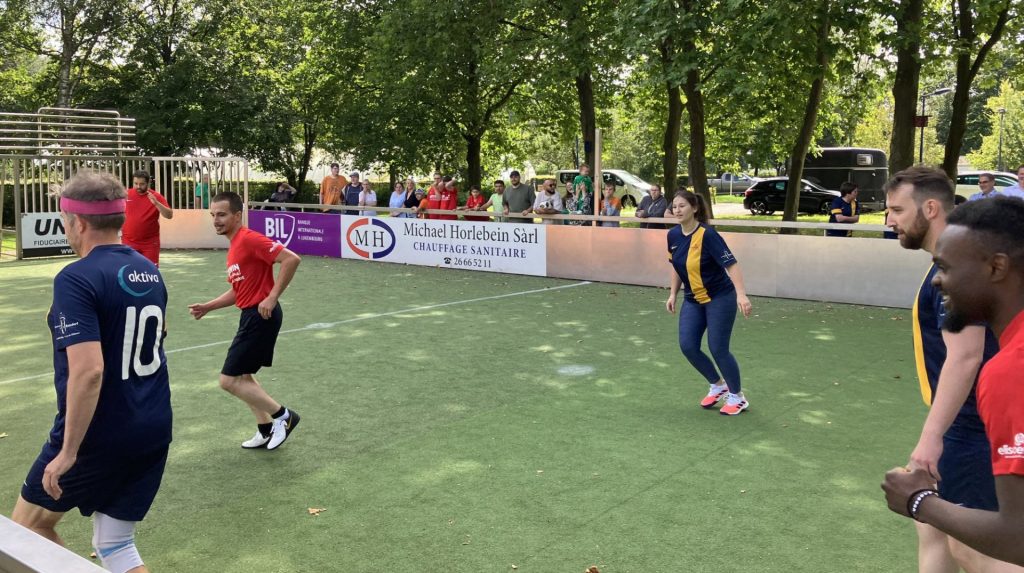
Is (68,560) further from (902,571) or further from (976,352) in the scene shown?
(902,571)

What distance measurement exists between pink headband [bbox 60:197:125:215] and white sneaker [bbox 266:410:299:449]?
3.42 m

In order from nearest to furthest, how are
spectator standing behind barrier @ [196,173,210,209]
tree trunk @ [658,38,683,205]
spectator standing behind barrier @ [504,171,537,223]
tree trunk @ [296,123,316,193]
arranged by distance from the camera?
1. spectator standing behind barrier @ [504,171,537,223]
2. spectator standing behind barrier @ [196,173,210,209]
3. tree trunk @ [658,38,683,205]
4. tree trunk @ [296,123,316,193]

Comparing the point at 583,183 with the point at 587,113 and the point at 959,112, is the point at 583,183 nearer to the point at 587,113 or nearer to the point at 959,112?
the point at 587,113

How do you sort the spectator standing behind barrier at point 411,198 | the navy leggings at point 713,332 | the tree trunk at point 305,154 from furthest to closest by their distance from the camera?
1. the tree trunk at point 305,154
2. the spectator standing behind barrier at point 411,198
3. the navy leggings at point 713,332

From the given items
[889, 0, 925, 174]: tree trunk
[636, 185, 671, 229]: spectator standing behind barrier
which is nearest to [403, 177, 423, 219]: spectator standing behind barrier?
[636, 185, 671, 229]: spectator standing behind barrier

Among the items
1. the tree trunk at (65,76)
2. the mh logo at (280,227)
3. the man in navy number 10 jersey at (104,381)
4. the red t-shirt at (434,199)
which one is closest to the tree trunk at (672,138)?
the red t-shirt at (434,199)

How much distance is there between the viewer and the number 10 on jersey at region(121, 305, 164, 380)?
3.50 m

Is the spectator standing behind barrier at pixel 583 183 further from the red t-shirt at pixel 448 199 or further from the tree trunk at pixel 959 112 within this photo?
the tree trunk at pixel 959 112

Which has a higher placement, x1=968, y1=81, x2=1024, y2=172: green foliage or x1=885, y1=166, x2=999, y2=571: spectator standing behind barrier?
x1=968, y1=81, x2=1024, y2=172: green foliage

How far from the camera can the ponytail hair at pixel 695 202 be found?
7.31m

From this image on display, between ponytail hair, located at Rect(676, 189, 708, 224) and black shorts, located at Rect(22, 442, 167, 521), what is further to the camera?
ponytail hair, located at Rect(676, 189, 708, 224)

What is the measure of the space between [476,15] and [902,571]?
21.1 meters

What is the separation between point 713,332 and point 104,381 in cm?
510

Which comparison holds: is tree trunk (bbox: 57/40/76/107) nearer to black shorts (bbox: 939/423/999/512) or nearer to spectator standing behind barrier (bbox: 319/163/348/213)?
spectator standing behind barrier (bbox: 319/163/348/213)
